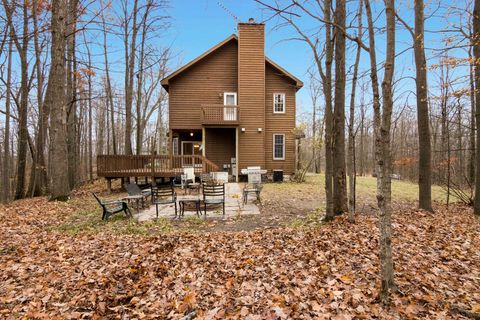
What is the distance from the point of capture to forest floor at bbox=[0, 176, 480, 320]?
3137 mm

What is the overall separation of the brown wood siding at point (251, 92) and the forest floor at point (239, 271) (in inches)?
442

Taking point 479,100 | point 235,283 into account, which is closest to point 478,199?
point 479,100

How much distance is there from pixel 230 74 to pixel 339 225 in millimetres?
14598

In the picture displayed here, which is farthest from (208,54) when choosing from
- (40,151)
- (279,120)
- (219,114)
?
(40,151)

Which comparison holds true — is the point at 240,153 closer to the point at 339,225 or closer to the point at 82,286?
the point at 339,225

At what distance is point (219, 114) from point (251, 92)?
2.79 metres

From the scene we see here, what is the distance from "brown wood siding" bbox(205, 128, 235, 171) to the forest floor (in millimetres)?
11830

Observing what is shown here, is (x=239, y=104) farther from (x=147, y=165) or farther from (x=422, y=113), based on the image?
(x=422, y=113)

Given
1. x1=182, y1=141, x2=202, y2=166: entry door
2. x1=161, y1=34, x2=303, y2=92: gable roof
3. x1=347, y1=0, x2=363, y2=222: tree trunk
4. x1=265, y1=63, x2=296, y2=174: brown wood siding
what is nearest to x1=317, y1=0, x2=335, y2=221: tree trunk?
x1=347, y1=0, x2=363, y2=222: tree trunk

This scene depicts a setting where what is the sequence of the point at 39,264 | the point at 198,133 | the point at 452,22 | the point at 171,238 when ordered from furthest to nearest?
the point at 198,133 → the point at 452,22 → the point at 171,238 → the point at 39,264

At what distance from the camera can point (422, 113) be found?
7926 mm

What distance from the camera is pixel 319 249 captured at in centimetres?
486

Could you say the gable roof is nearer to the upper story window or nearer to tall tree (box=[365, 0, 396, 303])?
the upper story window

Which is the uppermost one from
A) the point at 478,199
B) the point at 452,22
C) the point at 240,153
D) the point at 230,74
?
the point at 230,74
